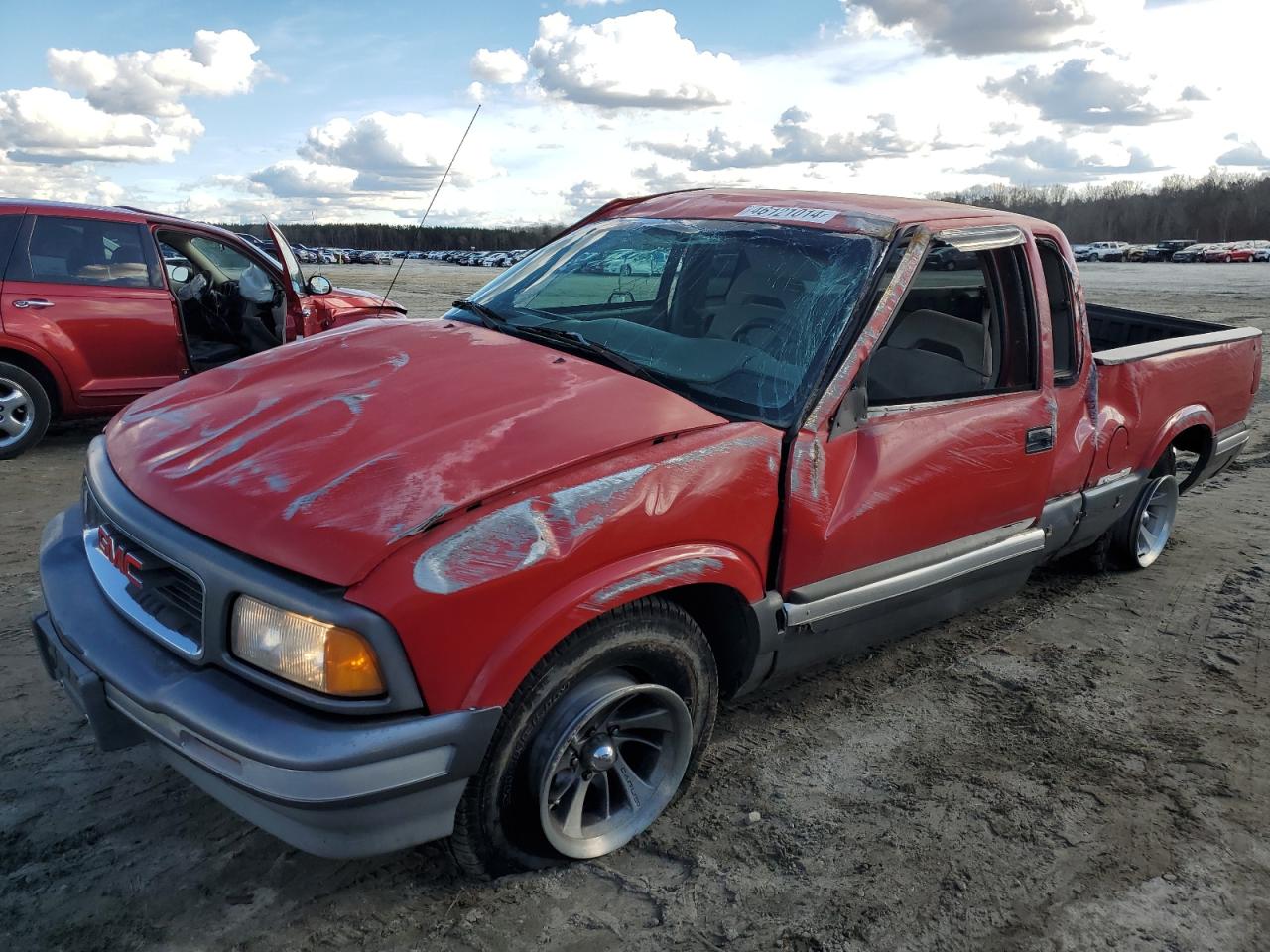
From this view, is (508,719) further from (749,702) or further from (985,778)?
(985,778)

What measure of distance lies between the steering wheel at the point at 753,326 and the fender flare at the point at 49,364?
18.2 ft

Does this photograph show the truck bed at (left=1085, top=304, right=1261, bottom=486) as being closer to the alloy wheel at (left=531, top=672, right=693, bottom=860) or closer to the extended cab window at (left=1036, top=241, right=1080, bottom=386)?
the extended cab window at (left=1036, top=241, right=1080, bottom=386)

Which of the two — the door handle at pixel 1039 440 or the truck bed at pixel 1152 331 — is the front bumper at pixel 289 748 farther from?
the truck bed at pixel 1152 331

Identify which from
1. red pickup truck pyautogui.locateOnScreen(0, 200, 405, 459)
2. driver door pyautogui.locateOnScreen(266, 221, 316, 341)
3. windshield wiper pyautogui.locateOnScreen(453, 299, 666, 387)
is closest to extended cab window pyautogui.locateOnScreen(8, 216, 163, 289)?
red pickup truck pyautogui.locateOnScreen(0, 200, 405, 459)

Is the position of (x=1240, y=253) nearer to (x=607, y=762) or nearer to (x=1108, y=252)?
(x=1108, y=252)

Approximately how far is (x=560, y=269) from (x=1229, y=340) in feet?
12.3

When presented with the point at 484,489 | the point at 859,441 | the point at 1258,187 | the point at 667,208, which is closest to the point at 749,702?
the point at 859,441

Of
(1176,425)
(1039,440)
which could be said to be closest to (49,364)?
(1039,440)

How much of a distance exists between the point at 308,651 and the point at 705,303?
184cm

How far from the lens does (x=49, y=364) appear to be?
6.52m

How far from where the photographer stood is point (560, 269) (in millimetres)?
3764

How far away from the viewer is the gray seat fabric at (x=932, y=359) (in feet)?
11.5

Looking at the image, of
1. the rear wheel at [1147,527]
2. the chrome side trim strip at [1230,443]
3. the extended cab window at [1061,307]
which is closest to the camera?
the extended cab window at [1061,307]

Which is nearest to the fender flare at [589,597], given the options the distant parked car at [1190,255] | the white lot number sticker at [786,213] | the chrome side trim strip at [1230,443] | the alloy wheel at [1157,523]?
the white lot number sticker at [786,213]
